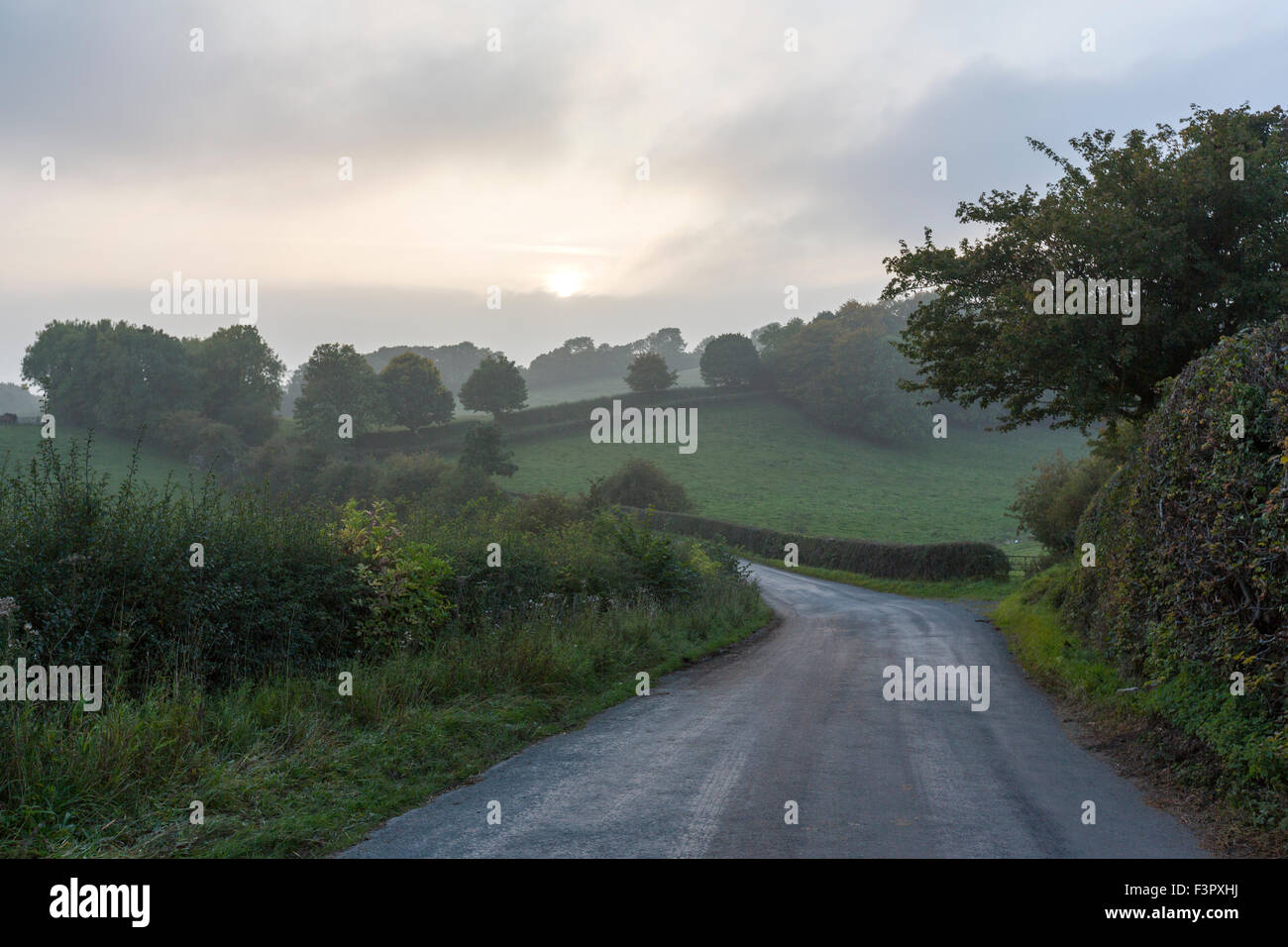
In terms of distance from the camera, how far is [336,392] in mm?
75375

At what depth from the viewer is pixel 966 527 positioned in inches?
2213

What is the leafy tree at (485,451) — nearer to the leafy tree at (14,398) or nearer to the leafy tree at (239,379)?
the leafy tree at (239,379)

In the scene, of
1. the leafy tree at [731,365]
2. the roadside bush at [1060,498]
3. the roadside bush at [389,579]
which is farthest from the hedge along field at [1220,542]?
the leafy tree at [731,365]

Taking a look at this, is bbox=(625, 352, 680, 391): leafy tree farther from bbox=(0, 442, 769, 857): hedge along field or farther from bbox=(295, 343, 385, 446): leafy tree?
bbox=(0, 442, 769, 857): hedge along field

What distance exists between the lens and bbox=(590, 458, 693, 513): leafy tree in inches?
2275

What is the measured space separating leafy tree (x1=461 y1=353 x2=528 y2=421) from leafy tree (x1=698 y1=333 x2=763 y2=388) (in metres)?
25.7

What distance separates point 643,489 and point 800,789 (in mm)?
50627

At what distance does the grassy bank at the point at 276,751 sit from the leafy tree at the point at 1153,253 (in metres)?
11.7

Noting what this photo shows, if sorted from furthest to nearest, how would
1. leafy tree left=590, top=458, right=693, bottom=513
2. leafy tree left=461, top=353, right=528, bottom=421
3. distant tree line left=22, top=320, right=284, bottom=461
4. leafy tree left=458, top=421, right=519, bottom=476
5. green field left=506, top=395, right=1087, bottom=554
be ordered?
1. leafy tree left=461, top=353, right=528, bottom=421
2. distant tree line left=22, top=320, right=284, bottom=461
3. leafy tree left=458, top=421, right=519, bottom=476
4. leafy tree left=590, top=458, right=693, bottom=513
5. green field left=506, top=395, right=1087, bottom=554

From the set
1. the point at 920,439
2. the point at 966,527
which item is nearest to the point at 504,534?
the point at 966,527

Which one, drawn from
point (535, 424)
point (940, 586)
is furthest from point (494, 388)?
point (940, 586)

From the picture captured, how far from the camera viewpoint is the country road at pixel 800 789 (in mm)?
6277

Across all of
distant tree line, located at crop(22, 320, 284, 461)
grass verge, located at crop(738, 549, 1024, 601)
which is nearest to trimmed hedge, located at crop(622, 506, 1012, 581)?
grass verge, located at crop(738, 549, 1024, 601)

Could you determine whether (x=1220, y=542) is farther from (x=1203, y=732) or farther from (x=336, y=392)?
(x=336, y=392)
